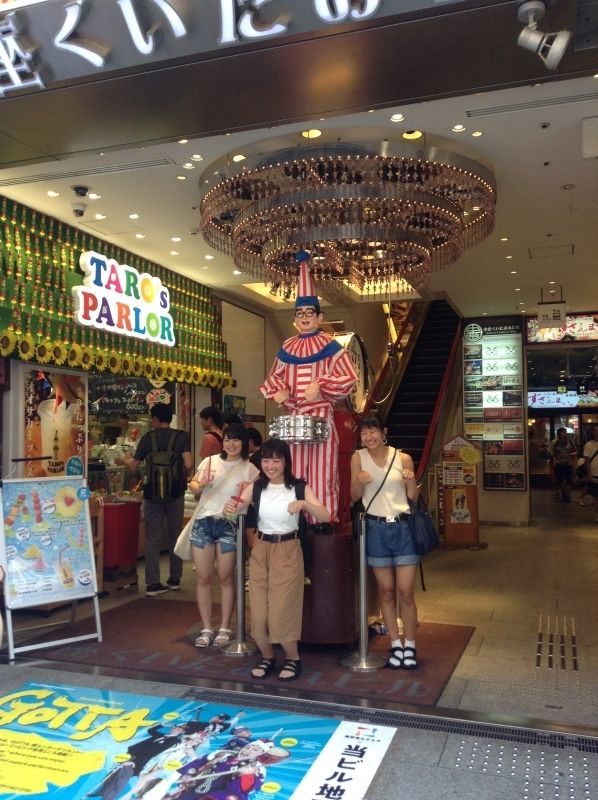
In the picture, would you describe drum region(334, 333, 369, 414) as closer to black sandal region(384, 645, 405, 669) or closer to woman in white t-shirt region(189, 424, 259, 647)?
woman in white t-shirt region(189, 424, 259, 647)

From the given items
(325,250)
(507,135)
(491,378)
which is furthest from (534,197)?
(491,378)

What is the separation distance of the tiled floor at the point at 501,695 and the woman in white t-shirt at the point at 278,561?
385 millimetres

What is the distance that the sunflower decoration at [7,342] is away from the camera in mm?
6028

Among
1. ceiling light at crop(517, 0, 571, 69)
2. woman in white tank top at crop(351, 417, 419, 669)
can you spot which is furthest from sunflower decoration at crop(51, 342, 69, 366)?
ceiling light at crop(517, 0, 571, 69)

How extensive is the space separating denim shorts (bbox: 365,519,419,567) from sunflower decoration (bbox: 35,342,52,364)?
3.67 m

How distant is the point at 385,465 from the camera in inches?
185

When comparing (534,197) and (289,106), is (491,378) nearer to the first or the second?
(534,197)

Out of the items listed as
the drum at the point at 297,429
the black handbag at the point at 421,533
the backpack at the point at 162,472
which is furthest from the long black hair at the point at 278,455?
the backpack at the point at 162,472

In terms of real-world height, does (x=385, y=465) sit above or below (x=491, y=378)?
below

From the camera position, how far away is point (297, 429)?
15.6ft

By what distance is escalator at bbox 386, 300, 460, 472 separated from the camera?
11.2 meters

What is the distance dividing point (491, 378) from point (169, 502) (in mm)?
7245

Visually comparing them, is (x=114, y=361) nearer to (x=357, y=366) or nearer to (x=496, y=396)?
(x=357, y=366)

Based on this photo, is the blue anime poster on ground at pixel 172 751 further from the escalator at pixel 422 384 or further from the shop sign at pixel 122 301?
the escalator at pixel 422 384
